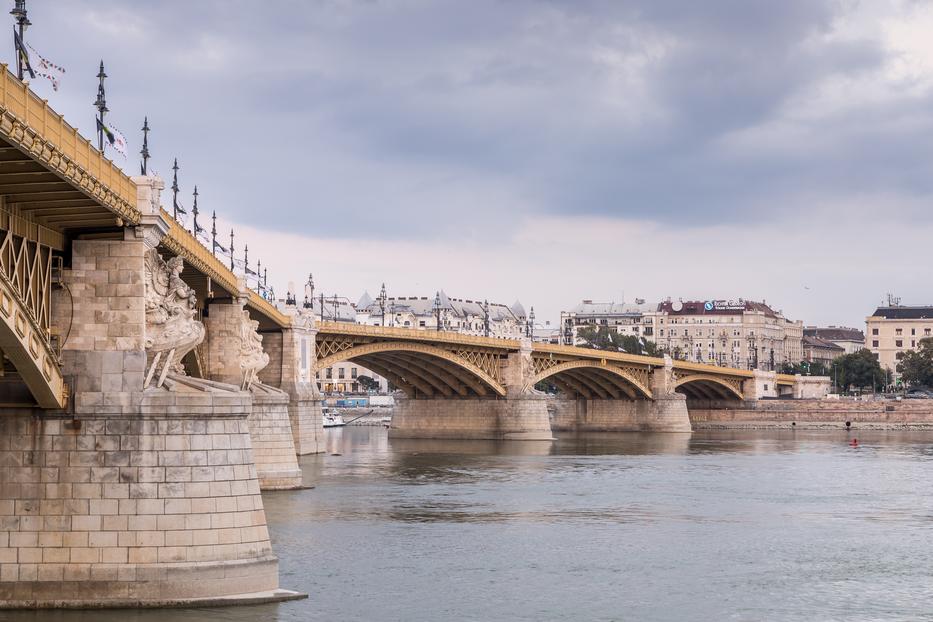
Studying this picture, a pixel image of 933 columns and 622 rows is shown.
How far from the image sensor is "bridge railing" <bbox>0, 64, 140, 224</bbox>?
26.0 metres

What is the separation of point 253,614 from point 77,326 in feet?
27.1

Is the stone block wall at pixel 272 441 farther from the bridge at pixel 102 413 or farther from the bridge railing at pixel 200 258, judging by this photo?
the bridge at pixel 102 413

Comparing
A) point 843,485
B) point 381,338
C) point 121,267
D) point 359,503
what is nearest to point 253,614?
point 121,267

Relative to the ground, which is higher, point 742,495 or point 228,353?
point 228,353

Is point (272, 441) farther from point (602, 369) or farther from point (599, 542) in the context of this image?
point (602, 369)

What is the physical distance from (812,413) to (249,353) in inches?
4395

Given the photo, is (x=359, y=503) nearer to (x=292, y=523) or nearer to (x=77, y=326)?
(x=292, y=523)

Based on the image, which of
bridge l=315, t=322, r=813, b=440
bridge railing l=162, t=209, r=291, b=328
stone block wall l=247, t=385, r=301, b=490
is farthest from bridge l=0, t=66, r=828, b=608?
bridge l=315, t=322, r=813, b=440

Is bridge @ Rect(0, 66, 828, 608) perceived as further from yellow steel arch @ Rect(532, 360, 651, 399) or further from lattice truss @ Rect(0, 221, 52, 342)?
yellow steel arch @ Rect(532, 360, 651, 399)

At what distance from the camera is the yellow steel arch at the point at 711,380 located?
5988 inches

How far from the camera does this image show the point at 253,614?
3209cm

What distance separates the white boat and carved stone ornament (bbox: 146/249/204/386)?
409ft

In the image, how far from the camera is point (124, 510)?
103 feet

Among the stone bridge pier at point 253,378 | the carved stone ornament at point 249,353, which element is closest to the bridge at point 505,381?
the stone bridge pier at point 253,378
